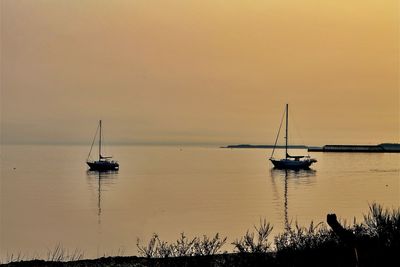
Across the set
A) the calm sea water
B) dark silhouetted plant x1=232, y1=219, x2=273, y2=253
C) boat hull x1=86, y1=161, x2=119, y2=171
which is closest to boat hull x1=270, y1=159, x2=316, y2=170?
the calm sea water

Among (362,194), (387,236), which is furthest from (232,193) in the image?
(387,236)

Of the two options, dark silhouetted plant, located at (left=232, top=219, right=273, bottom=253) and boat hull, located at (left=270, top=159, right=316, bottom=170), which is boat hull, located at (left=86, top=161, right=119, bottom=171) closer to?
boat hull, located at (left=270, top=159, right=316, bottom=170)

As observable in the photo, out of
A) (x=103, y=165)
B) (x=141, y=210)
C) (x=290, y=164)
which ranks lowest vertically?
(x=141, y=210)

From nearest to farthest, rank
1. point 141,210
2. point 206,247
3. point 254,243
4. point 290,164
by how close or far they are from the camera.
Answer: point 206,247 < point 254,243 < point 141,210 < point 290,164

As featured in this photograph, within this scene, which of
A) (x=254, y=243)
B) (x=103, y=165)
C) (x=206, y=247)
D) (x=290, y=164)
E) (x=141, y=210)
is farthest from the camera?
(x=290, y=164)

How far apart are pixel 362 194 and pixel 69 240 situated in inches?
1457

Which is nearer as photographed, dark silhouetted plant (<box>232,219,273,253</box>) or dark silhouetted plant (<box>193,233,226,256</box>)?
dark silhouetted plant (<box>232,219,273,253</box>)

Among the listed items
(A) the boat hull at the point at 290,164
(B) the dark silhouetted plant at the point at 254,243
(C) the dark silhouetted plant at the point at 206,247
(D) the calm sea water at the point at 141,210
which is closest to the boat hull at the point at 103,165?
(D) the calm sea water at the point at 141,210

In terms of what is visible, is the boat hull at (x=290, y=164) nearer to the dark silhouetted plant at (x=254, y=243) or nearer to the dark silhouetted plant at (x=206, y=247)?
the dark silhouetted plant at (x=206, y=247)

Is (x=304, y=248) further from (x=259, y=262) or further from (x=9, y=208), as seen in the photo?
(x=9, y=208)

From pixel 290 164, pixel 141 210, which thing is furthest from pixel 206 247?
pixel 290 164

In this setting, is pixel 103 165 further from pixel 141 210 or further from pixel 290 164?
pixel 141 210

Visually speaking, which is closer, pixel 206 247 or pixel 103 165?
pixel 206 247

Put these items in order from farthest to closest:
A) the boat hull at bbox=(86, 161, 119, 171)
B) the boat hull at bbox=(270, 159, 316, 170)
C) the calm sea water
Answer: the boat hull at bbox=(270, 159, 316, 170) < the boat hull at bbox=(86, 161, 119, 171) < the calm sea water
